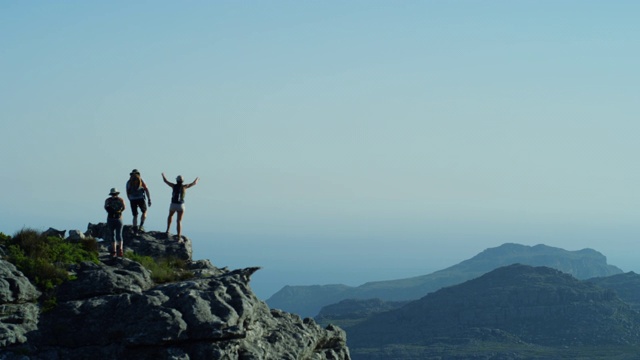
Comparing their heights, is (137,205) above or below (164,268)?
above

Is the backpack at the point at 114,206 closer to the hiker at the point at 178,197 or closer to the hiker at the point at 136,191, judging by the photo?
the hiker at the point at 136,191

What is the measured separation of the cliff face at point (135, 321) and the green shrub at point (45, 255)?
1.93 ft

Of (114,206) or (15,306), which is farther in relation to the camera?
(114,206)

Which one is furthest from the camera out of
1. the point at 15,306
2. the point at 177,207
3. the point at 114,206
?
the point at 177,207

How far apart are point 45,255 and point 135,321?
694cm

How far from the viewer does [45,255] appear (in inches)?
1416

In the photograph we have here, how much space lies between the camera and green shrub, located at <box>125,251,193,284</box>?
120 ft

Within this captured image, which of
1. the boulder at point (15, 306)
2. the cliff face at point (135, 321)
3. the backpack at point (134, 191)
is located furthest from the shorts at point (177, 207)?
the boulder at point (15, 306)

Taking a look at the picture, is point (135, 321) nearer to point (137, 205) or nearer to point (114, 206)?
point (114, 206)

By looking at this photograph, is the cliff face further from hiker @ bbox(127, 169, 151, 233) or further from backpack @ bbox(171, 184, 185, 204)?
backpack @ bbox(171, 184, 185, 204)

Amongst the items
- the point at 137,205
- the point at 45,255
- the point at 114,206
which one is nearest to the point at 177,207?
the point at 137,205

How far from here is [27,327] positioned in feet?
102

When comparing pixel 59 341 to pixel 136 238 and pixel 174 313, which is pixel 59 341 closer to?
pixel 174 313

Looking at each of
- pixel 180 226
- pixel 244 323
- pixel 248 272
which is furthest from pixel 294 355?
pixel 180 226
